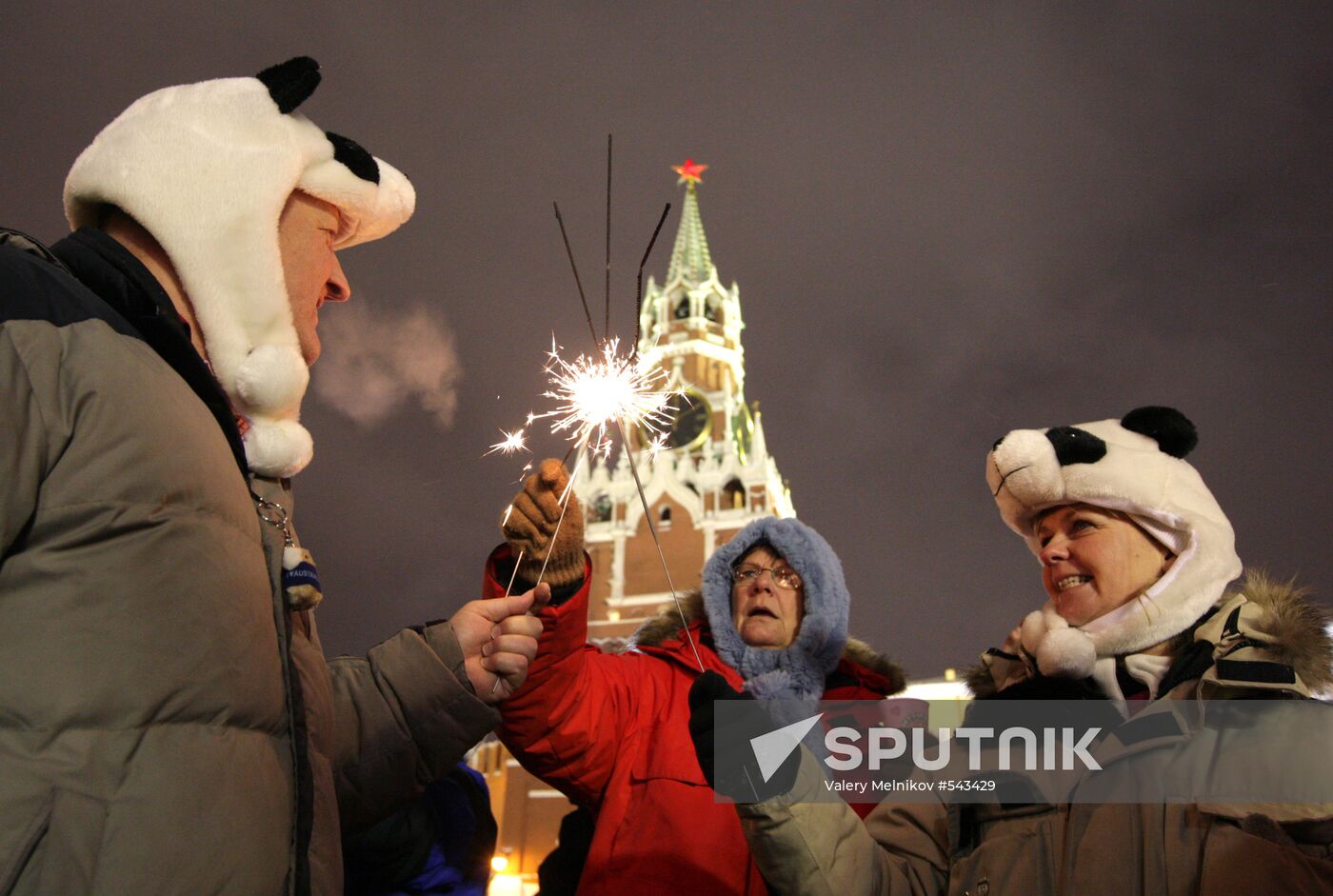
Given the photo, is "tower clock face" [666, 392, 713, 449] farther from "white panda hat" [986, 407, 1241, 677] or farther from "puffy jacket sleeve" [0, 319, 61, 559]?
"puffy jacket sleeve" [0, 319, 61, 559]

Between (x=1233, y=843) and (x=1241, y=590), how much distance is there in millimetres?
859

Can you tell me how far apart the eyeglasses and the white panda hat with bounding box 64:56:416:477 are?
87.4 inches

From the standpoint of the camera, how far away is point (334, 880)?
1771 mm

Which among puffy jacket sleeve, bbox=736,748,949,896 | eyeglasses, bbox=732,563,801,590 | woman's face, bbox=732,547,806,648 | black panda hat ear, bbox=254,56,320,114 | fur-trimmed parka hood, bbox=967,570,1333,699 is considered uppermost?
black panda hat ear, bbox=254,56,320,114

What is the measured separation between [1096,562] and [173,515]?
248 cm

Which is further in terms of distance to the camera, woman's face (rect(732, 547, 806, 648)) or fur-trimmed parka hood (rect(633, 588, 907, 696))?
fur-trimmed parka hood (rect(633, 588, 907, 696))

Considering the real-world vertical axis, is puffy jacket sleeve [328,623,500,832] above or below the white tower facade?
below

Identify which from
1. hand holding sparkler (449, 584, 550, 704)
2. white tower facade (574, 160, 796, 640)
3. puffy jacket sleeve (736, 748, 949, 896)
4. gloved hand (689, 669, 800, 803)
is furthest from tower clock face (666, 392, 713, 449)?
gloved hand (689, 669, 800, 803)

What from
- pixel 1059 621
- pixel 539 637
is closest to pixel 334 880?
pixel 539 637

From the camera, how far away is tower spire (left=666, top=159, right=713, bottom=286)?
123ft

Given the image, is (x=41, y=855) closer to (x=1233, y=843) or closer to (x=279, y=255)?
(x=279, y=255)

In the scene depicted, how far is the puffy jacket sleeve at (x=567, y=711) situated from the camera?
3.04 meters

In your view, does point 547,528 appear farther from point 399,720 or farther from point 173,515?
point 173,515

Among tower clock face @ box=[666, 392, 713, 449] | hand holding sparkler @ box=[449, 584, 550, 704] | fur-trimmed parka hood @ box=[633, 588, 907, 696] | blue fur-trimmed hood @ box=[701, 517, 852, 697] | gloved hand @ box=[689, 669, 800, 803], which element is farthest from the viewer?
tower clock face @ box=[666, 392, 713, 449]
